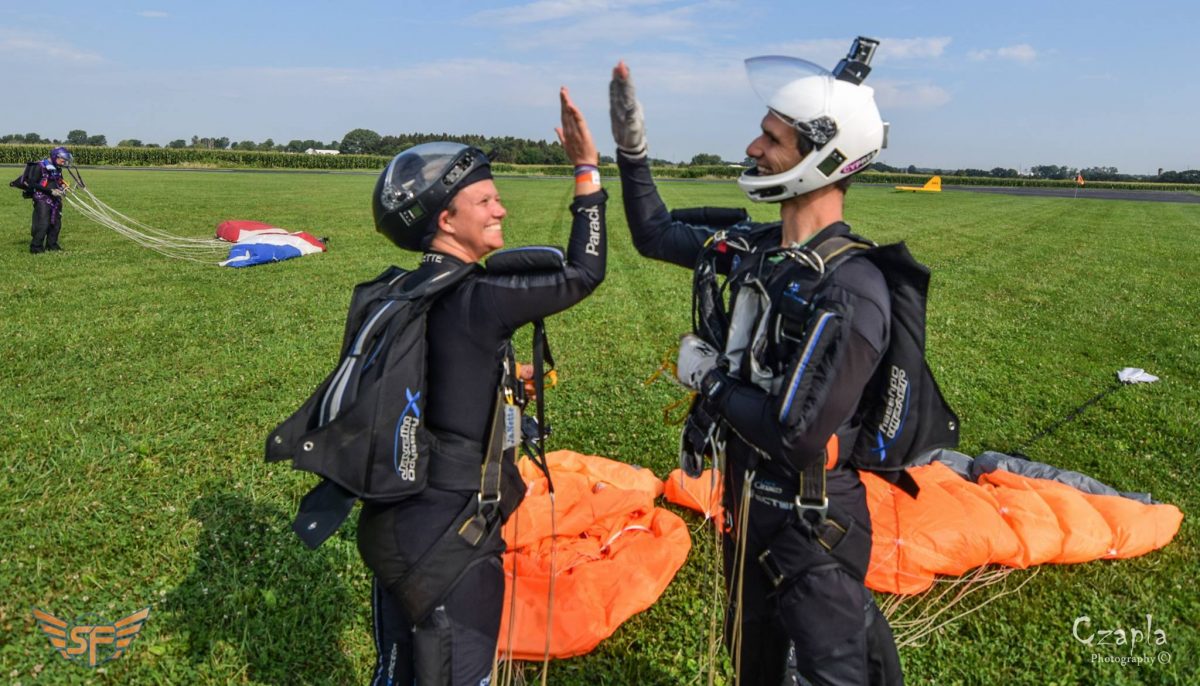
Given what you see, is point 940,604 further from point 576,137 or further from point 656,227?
point 576,137

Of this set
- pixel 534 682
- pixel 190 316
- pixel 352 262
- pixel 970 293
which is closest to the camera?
pixel 534 682

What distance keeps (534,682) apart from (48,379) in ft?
25.8

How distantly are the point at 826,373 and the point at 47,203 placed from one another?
68.4 ft

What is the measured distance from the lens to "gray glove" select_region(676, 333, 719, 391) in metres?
3.14

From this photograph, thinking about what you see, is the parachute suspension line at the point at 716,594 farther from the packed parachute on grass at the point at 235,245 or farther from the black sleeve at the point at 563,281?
the packed parachute on grass at the point at 235,245

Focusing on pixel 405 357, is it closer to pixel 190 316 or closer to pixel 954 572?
pixel 954 572

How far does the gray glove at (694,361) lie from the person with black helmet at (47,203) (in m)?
20.0

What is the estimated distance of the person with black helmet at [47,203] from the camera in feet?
57.8

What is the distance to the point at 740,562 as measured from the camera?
10.3 ft

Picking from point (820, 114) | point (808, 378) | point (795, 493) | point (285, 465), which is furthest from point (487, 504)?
point (285, 465)

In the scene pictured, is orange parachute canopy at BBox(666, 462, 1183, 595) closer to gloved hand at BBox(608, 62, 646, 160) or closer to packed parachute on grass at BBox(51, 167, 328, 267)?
gloved hand at BBox(608, 62, 646, 160)

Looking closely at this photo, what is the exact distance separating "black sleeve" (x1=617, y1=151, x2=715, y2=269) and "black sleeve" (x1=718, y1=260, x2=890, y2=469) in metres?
0.98

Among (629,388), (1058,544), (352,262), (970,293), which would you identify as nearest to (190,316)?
(352,262)

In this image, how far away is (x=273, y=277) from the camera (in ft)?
51.3
